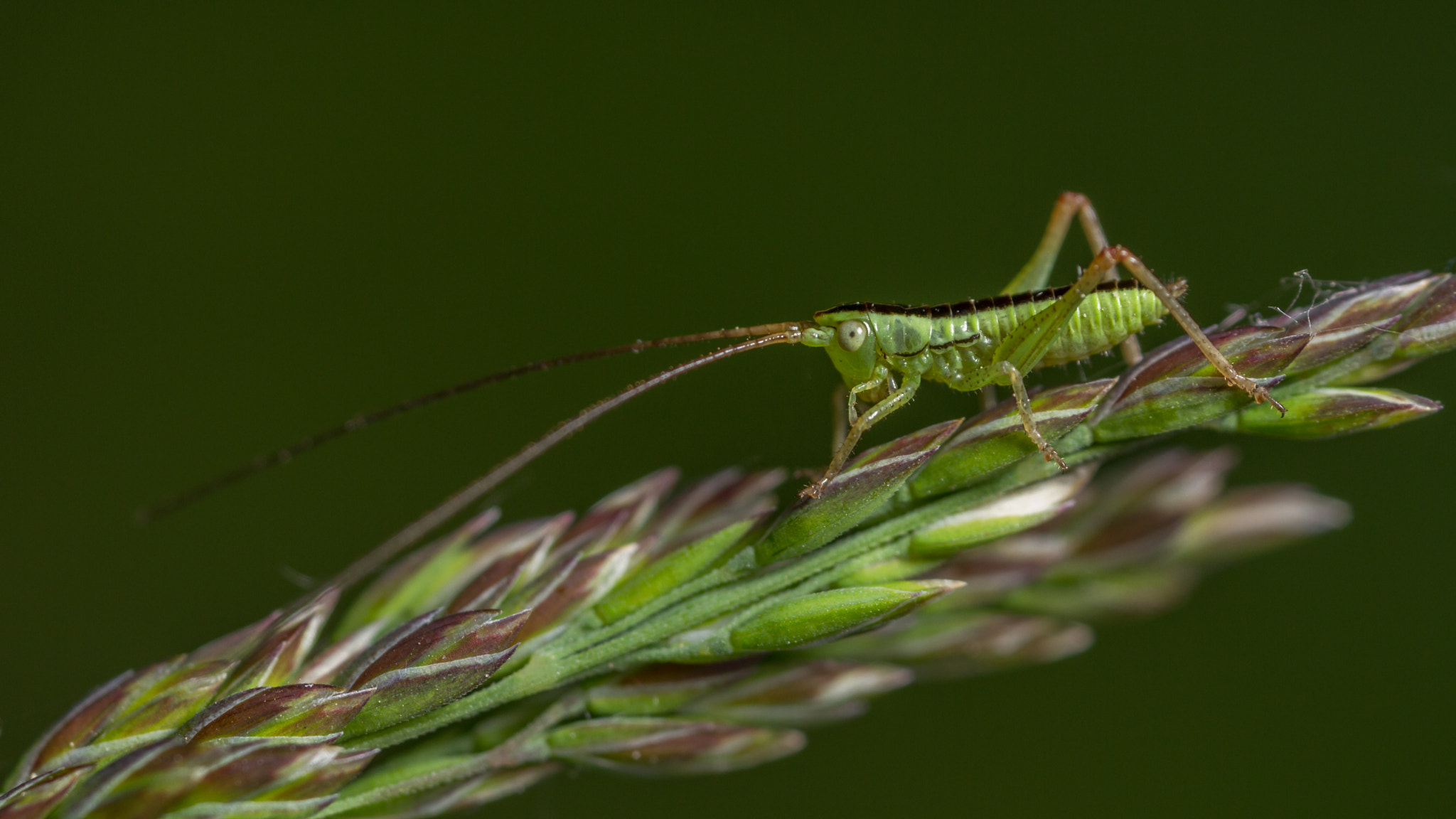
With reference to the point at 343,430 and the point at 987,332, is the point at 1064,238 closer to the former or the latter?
the point at 987,332

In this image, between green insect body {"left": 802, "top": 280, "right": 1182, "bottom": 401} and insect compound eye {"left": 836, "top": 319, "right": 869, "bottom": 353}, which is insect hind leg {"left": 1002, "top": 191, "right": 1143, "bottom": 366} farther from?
insect compound eye {"left": 836, "top": 319, "right": 869, "bottom": 353}

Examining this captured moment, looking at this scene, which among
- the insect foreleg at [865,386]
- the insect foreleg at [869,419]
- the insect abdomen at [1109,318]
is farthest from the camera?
the insect foreleg at [865,386]

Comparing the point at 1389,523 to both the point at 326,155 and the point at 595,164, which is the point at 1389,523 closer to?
the point at 595,164

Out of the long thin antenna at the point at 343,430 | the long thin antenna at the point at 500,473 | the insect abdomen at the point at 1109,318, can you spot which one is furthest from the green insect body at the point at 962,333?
the long thin antenna at the point at 343,430

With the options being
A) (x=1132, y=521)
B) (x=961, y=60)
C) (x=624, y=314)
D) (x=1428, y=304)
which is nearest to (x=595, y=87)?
(x=624, y=314)

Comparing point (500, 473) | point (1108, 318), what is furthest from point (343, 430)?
point (1108, 318)

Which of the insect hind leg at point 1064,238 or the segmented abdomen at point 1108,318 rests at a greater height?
the insect hind leg at point 1064,238

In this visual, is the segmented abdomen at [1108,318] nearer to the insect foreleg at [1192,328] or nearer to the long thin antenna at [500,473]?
the insect foreleg at [1192,328]
